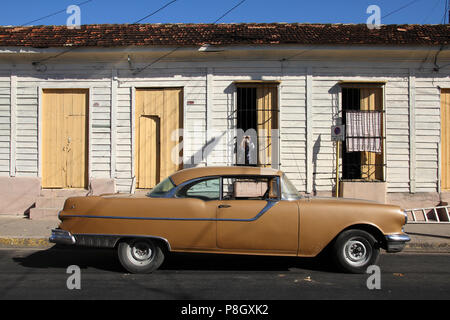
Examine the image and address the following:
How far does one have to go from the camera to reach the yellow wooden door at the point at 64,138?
10406 millimetres

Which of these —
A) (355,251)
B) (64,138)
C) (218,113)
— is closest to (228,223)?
(355,251)

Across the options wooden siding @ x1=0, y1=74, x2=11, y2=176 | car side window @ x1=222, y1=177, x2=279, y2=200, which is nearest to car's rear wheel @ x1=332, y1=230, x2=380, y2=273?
car side window @ x1=222, y1=177, x2=279, y2=200

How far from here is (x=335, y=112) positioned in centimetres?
1020

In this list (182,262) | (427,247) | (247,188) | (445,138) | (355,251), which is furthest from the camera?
(445,138)

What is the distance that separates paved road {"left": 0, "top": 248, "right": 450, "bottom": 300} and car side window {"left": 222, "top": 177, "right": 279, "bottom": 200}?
44.6 inches

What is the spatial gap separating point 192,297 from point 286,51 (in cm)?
748

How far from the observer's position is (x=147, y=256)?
17.9ft

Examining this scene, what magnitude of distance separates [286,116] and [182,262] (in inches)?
216

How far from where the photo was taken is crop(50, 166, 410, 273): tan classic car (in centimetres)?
521

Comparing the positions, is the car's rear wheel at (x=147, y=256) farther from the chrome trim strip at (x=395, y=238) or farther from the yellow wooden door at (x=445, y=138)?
the yellow wooden door at (x=445, y=138)

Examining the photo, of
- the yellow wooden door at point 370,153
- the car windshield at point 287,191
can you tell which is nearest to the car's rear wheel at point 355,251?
the car windshield at point 287,191

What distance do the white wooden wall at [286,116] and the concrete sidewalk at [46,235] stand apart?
1.61 meters

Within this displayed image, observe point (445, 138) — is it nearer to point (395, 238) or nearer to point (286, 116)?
point (286, 116)
